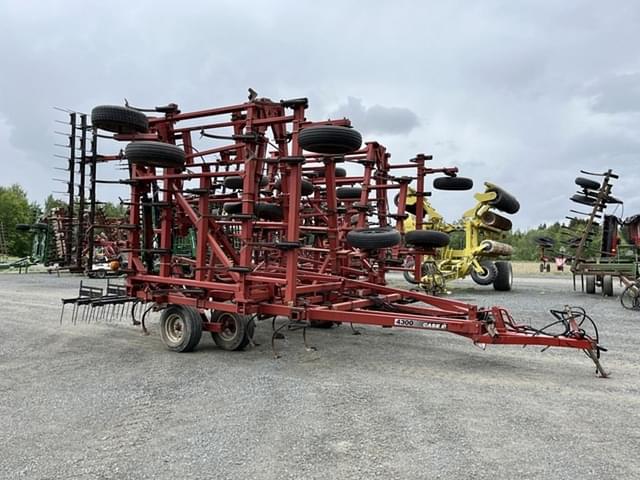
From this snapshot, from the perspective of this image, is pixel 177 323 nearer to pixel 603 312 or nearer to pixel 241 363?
pixel 241 363

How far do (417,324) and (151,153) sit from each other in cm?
358

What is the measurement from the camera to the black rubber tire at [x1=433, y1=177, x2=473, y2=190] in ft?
29.0

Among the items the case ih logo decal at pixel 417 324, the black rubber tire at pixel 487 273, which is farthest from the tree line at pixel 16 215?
the case ih logo decal at pixel 417 324

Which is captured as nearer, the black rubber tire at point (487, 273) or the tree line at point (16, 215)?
the black rubber tire at point (487, 273)

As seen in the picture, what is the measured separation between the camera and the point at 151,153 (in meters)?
5.79

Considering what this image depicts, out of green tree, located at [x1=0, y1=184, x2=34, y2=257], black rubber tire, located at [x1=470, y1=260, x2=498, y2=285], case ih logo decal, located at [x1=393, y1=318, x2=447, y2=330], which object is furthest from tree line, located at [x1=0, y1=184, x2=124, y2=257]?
case ih logo decal, located at [x1=393, y1=318, x2=447, y2=330]

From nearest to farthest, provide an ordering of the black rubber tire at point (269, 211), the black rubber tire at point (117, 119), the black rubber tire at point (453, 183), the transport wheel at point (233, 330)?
the black rubber tire at point (117, 119), the transport wheel at point (233, 330), the black rubber tire at point (269, 211), the black rubber tire at point (453, 183)

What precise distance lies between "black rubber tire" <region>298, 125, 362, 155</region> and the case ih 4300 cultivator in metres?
0.01

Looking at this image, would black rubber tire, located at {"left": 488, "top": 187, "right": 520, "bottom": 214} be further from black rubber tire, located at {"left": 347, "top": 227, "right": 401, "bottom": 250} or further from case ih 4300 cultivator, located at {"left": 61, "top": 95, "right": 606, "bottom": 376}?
black rubber tire, located at {"left": 347, "top": 227, "right": 401, "bottom": 250}

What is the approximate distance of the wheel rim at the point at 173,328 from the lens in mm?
6465

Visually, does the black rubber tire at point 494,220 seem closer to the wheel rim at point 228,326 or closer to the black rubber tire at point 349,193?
the black rubber tire at point 349,193

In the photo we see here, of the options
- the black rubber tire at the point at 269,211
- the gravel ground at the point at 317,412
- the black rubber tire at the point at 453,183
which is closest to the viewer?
the gravel ground at the point at 317,412

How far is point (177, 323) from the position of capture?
256 inches

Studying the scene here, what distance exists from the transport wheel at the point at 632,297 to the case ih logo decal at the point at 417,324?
810 cm
